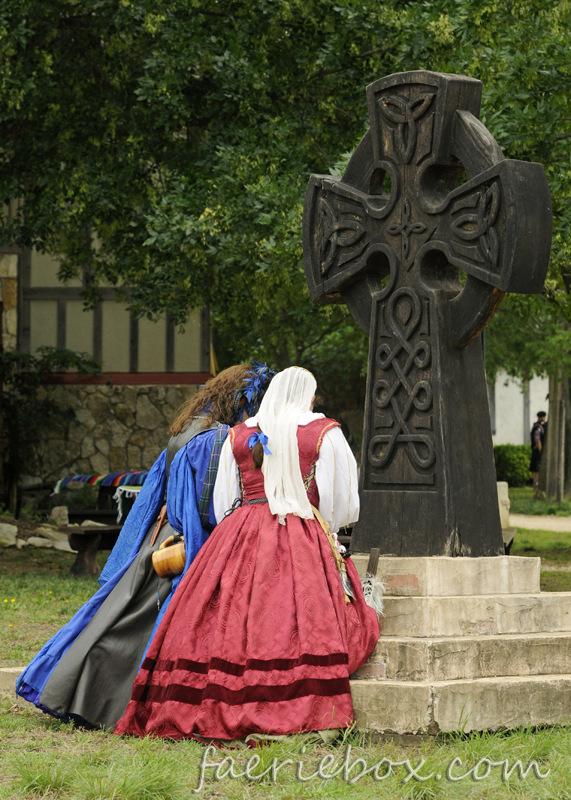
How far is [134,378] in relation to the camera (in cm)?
1602

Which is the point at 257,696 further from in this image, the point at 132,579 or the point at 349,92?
the point at 349,92

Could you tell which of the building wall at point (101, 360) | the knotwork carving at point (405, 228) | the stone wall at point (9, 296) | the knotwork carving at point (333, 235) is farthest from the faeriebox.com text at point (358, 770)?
the stone wall at point (9, 296)

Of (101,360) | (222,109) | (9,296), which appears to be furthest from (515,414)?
(222,109)

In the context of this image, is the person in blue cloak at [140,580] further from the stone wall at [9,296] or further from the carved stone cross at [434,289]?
the stone wall at [9,296]

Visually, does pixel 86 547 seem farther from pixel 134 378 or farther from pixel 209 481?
pixel 134 378

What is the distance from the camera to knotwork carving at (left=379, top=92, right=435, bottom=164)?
4875 millimetres

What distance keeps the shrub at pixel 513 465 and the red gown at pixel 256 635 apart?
22466mm

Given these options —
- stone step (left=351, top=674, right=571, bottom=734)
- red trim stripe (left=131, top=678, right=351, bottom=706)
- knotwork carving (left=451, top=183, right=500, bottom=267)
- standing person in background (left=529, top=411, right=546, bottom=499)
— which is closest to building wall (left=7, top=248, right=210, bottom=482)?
standing person in background (left=529, top=411, right=546, bottom=499)

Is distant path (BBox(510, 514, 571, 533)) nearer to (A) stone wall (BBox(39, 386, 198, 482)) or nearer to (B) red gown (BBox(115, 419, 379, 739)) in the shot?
(A) stone wall (BBox(39, 386, 198, 482))

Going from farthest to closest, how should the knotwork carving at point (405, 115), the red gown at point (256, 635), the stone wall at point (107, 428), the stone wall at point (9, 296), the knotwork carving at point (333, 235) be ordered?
the stone wall at point (107, 428) → the stone wall at point (9, 296) → the knotwork carving at point (333, 235) → the knotwork carving at point (405, 115) → the red gown at point (256, 635)

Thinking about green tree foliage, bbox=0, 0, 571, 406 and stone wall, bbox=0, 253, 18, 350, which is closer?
green tree foliage, bbox=0, 0, 571, 406

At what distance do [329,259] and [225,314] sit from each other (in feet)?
28.8

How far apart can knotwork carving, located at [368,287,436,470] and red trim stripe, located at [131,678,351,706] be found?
3.81 feet

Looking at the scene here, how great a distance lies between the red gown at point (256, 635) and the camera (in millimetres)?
4020
